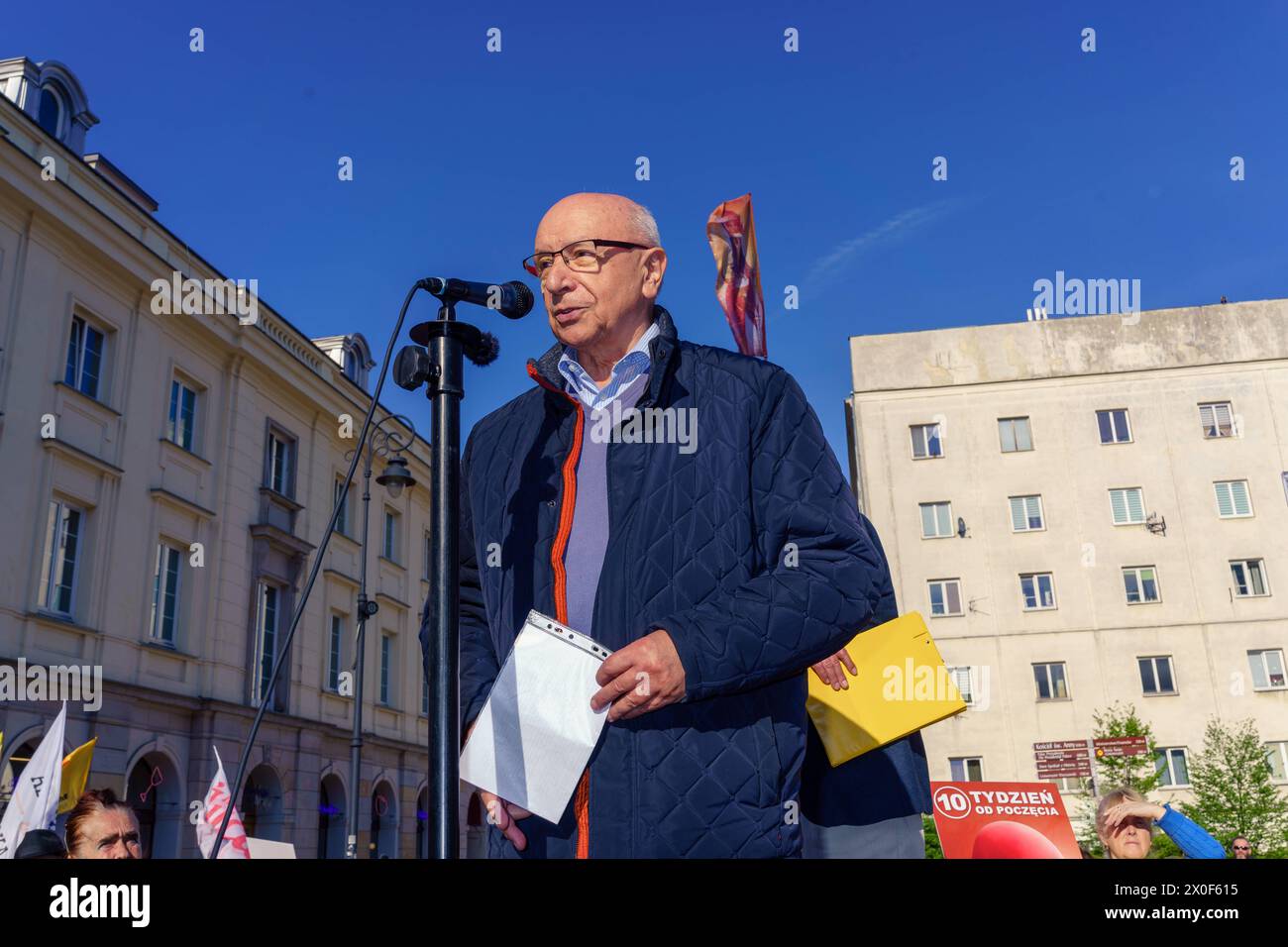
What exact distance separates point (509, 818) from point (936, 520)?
33.5 meters

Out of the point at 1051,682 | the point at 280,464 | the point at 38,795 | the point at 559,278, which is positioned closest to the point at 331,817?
the point at 280,464

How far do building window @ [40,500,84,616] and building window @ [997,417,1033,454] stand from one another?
27233 millimetres

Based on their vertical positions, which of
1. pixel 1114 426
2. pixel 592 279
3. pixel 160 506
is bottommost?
pixel 592 279

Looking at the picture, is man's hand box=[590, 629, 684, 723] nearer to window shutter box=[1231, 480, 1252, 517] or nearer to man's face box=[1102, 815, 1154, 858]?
man's face box=[1102, 815, 1154, 858]

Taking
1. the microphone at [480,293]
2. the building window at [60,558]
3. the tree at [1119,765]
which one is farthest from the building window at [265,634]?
the tree at [1119,765]

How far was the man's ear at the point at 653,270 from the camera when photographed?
225 cm

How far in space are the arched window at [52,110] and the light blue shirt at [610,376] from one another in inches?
727

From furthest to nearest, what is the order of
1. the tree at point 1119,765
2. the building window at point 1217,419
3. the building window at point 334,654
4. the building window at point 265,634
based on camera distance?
the building window at point 1217,419 → the tree at point 1119,765 → the building window at point 334,654 → the building window at point 265,634

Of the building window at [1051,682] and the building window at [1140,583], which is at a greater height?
the building window at [1140,583]

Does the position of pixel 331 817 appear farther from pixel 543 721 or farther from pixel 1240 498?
pixel 1240 498

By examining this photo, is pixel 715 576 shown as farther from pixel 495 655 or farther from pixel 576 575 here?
pixel 495 655

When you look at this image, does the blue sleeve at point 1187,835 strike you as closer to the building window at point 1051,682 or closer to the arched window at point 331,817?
the arched window at point 331,817

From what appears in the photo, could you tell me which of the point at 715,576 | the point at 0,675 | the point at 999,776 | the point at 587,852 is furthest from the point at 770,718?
the point at 999,776

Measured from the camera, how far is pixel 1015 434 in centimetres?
3434
